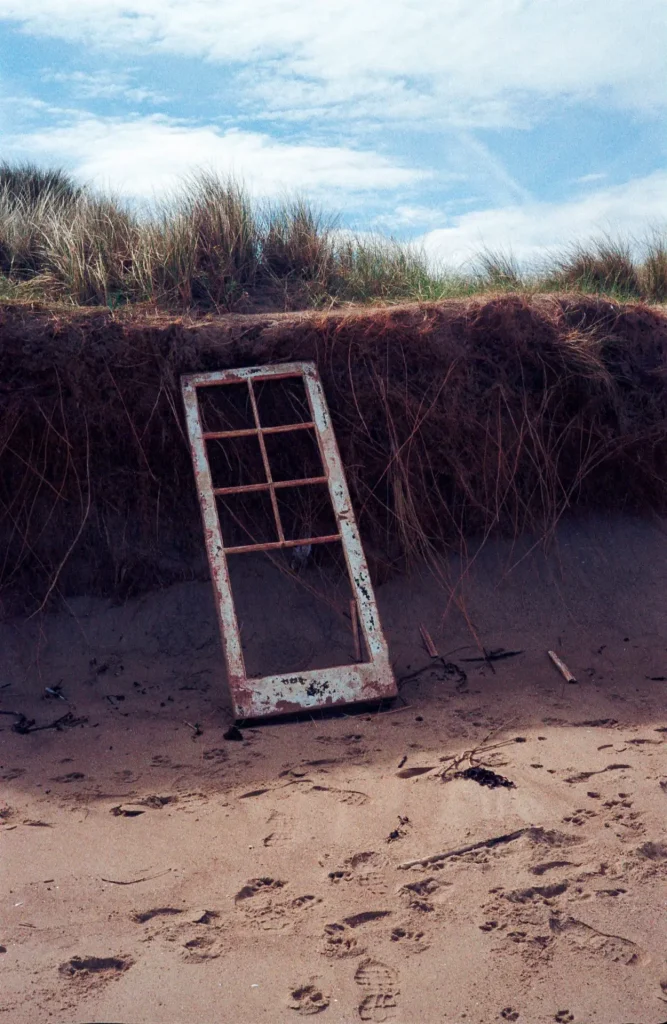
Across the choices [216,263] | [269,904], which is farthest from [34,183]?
[269,904]

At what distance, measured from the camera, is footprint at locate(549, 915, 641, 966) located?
7.57 ft

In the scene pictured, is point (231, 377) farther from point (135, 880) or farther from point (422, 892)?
point (422, 892)

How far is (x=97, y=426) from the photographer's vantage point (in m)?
4.95

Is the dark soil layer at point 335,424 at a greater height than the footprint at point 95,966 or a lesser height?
greater

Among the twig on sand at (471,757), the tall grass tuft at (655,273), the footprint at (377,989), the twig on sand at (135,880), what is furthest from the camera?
the tall grass tuft at (655,273)

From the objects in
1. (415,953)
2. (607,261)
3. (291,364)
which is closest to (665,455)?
(291,364)

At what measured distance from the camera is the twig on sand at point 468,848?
278 cm

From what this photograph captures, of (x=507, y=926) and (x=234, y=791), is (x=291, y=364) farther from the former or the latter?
(x=507, y=926)

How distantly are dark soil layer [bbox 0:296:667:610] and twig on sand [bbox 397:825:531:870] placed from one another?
7.73ft

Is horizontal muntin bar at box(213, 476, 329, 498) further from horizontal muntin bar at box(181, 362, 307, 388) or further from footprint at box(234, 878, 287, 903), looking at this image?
footprint at box(234, 878, 287, 903)

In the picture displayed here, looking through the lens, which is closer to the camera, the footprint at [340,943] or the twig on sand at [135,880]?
the footprint at [340,943]

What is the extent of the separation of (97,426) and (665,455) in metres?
3.67

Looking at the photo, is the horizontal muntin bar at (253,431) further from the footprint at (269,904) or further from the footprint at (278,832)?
the footprint at (269,904)


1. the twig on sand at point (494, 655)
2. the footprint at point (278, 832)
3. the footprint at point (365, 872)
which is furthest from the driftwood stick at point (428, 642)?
the footprint at point (365, 872)
